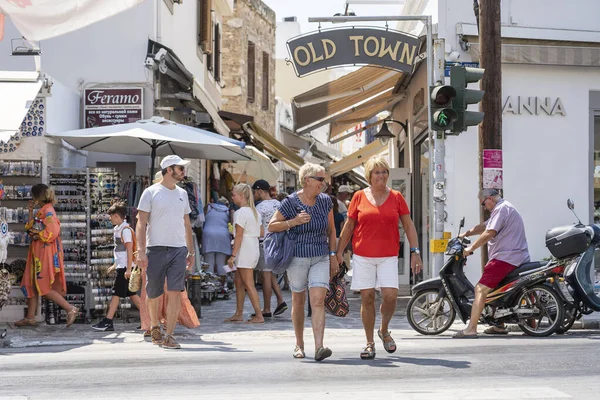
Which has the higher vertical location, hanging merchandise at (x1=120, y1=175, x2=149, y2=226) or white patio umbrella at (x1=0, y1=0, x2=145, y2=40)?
white patio umbrella at (x1=0, y1=0, x2=145, y2=40)

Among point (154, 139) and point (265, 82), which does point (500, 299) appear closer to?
point (154, 139)

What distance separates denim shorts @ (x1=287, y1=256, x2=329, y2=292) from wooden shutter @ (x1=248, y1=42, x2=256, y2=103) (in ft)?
77.2

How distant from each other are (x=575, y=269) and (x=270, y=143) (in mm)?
13722

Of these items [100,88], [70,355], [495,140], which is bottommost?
[70,355]

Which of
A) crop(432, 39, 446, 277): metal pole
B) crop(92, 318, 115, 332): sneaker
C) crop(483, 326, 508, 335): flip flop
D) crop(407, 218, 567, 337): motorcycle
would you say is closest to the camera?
crop(407, 218, 567, 337): motorcycle

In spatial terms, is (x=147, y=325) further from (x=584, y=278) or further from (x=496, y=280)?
(x=584, y=278)

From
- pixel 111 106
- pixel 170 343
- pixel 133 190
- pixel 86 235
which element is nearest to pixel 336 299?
pixel 170 343

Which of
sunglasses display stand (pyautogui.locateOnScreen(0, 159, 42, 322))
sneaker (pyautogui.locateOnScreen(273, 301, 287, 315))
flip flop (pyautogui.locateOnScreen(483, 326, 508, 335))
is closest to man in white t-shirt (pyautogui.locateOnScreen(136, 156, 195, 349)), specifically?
sunglasses display stand (pyautogui.locateOnScreen(0, 159, 42, 322))

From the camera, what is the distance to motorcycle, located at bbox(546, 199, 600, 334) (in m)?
11.3

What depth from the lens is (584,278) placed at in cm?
1138

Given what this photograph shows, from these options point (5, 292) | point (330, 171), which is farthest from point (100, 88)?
point (330, 171)

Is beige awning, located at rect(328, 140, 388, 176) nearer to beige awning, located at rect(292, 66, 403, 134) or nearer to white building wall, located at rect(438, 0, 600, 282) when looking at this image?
beige awning, located at rect(292, 66, 403, 134)

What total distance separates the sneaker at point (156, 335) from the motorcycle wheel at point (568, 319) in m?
4.19

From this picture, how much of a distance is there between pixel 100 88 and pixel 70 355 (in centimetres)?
676
